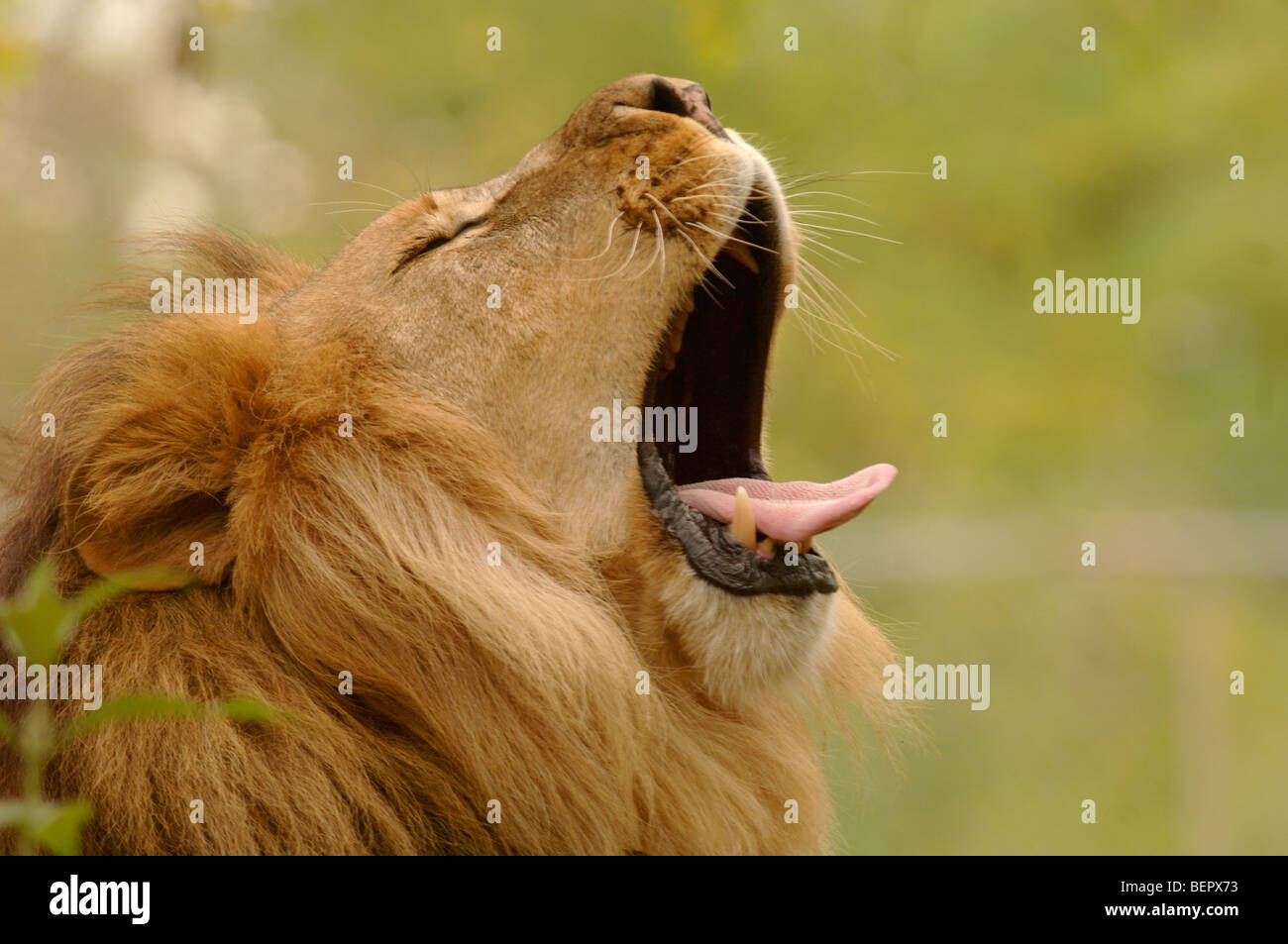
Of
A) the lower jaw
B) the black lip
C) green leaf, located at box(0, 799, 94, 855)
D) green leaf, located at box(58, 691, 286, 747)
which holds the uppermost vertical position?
the black lip

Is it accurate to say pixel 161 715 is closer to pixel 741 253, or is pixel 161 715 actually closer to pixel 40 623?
pixel 40 623

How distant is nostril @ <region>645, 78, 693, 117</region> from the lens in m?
2.76

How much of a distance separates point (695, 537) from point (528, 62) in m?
7.57

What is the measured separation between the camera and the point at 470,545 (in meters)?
2.43

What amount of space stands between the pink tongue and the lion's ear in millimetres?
842

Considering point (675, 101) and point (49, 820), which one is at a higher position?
point (675, 101)

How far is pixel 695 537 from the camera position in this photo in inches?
99.4

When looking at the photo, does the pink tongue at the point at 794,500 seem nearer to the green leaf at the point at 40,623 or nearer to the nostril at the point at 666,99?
the nostril at the point at 666,99

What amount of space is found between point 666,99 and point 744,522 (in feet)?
2.73

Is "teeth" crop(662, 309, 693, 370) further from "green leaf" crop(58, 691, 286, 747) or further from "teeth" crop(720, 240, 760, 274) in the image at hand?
"green leaf" crop(58, 691, 286, 747)

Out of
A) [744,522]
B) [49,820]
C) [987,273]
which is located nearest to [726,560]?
[744,522]

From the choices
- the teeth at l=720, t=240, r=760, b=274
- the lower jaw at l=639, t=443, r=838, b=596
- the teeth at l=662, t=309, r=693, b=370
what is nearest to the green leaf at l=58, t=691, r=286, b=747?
the lower jaw at l=639, t=443, r=838, b=596
